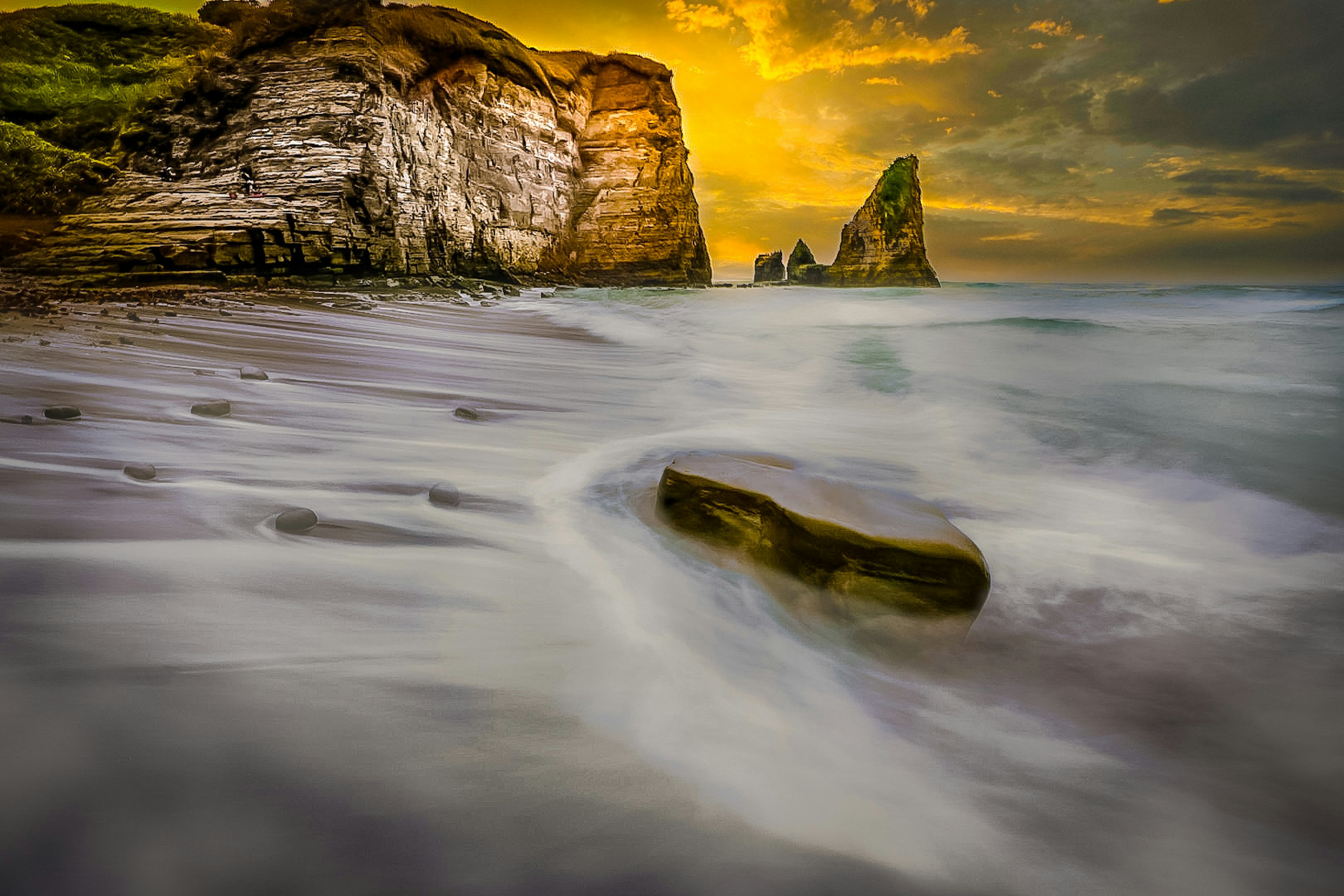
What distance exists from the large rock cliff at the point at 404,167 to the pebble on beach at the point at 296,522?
38.2 feet

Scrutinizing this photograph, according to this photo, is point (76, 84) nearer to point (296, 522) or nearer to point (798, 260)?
point (296, 522)

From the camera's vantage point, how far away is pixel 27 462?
152 centimetres

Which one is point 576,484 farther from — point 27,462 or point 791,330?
point 791,330

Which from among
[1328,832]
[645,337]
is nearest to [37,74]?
[645,337]

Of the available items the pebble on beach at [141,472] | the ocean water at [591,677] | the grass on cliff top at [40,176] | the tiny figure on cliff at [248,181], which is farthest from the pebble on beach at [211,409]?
the grass on cliff top at [40,176]

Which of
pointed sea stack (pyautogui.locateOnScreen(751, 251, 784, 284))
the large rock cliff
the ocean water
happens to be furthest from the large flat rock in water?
pointed sea stack (pyautogui.locateOnScreen(751, 251, 784, 284))

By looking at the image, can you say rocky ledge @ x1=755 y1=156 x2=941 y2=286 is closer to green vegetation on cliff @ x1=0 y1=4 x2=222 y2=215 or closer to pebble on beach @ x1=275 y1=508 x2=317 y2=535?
green vegetation on cliff @ x1=0 y1=4 x2=222 y2=215

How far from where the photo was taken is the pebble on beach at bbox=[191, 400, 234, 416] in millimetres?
2271

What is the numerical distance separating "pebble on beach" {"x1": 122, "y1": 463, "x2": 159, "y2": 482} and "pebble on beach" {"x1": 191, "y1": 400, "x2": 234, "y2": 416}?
87 centimetres

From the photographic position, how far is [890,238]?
113ft

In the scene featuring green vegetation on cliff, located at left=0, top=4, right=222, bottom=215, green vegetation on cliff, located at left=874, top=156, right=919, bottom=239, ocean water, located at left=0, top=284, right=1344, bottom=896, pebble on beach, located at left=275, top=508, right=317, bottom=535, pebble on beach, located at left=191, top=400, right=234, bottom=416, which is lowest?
ocean water, located at left=0, top=284, right=1344, bottom=896

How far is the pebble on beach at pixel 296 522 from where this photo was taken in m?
1.35

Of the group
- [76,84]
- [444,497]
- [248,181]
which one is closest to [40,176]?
[248,181]

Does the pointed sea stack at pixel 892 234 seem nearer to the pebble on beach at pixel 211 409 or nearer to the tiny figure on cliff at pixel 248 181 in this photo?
the tiny figure on cliff at pixel 248 181
